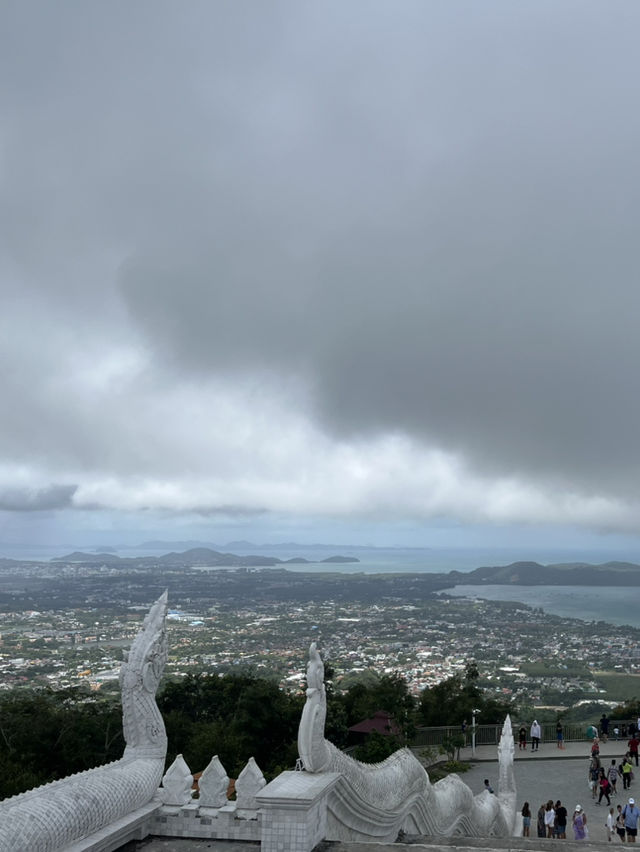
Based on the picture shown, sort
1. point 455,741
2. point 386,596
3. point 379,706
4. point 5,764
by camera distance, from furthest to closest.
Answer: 1. point 386,596
2. point 379,706
3. point 455,741
4. point 5,764

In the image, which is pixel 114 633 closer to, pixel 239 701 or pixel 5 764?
pixel 239 701

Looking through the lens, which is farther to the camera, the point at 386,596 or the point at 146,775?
the point at 386,596

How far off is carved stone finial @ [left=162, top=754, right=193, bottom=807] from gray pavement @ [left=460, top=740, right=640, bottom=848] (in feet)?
45.9

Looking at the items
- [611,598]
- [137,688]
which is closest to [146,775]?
[137,688]

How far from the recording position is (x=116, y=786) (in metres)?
6.79

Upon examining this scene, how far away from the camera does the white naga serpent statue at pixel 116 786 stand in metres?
5.59

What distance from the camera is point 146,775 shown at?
7.37 m

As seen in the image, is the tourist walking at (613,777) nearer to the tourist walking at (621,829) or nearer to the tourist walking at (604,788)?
the tourist walking at (604,788)

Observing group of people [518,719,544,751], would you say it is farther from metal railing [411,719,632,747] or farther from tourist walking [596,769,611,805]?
tourist walking [596,769,611,805]

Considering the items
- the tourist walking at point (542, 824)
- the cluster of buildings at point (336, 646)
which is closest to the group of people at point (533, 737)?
the tourist walking at point (542, 824)

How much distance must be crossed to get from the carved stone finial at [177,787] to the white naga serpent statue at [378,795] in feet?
4.52

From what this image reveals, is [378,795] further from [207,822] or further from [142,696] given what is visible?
[142,696]

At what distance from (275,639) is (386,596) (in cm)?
7489

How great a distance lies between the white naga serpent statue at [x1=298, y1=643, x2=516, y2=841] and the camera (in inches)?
276
